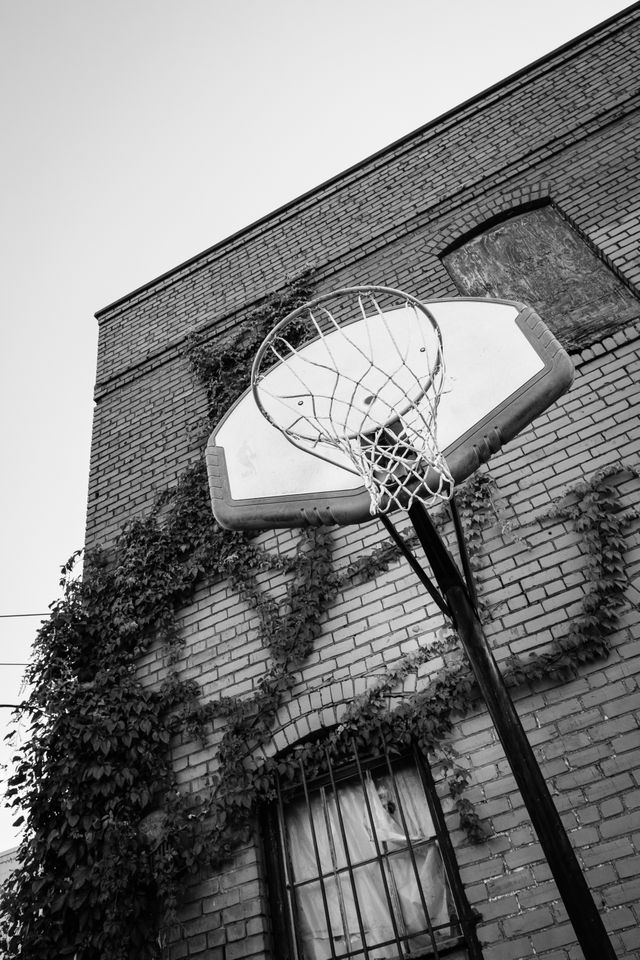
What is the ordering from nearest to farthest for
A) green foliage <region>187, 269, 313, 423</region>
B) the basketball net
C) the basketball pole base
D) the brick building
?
1. the basketball pole base
2. the basketball net
3. the brick building
4. green foliage <region>187, 269, 313, 423</region>

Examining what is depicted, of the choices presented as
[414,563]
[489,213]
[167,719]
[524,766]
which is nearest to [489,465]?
[414,563]

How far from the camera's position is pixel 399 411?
3117 mm

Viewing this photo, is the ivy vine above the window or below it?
above

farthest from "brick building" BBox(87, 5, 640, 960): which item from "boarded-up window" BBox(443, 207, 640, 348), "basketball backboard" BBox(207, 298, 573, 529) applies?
"basketball backboard" BBox(207, 298, 573, 529)

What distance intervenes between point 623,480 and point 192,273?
197 inches

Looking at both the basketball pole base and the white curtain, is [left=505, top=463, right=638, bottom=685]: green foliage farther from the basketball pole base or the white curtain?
the basketball pole base

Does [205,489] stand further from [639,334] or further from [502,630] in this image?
[639,334]

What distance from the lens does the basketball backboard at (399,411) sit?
2951 mm

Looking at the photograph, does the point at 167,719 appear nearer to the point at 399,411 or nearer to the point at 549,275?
the point at 399,411

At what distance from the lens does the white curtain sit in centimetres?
338

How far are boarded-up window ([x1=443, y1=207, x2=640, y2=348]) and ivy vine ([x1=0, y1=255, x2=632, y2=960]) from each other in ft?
4.69

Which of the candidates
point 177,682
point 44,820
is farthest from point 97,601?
point 44,820

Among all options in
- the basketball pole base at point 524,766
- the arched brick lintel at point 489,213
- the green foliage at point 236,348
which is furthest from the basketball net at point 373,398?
→ the arched brick lintel at point 489,213

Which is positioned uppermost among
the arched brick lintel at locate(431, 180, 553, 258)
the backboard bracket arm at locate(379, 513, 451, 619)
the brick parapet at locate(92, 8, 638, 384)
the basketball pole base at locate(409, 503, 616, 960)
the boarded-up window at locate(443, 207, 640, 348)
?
the brick parapet at locate(92, 8, 638, 384)
